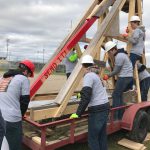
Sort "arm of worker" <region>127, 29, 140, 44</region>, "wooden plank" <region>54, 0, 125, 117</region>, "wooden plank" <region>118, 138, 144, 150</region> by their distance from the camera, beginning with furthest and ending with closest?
1. "arm of worker" <region>127, 29, 140, 44</region>
2. "wooden plank" <region>118, 138, 144, 150</region>
3. "wooden plank" <region>54, 0, 125, 117</region>

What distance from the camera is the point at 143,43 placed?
7219mm

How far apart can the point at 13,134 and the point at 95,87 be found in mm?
1447

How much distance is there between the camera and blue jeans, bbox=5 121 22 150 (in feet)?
14.3

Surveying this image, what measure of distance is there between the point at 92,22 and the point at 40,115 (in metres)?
2.52

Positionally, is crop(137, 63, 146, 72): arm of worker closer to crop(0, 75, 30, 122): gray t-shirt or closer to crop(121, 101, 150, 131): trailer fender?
crop(121, 101, 150, 131): trailer fender

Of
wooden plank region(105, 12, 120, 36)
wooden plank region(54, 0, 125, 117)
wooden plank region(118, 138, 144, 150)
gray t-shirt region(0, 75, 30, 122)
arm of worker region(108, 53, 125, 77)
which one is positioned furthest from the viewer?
wooden plank region(105, 12, 120, 36)

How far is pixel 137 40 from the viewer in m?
6.96

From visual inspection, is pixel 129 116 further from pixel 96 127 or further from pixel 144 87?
pixel 144 87

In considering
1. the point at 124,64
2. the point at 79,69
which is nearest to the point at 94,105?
the point at 79,69

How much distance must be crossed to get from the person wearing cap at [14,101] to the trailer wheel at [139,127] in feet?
8.57

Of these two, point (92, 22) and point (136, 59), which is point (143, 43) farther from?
point (92, 22)

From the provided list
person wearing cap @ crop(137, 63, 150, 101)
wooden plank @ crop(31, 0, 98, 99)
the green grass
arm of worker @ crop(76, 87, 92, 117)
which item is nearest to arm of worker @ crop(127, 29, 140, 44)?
person wearing cap @ crop(137, 63, 150, 101)

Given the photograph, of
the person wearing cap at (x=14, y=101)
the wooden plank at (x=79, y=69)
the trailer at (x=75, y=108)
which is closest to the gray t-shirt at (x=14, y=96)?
the person wearing cap at (x=14, y=101)

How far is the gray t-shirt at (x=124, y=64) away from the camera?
630 centimetres
